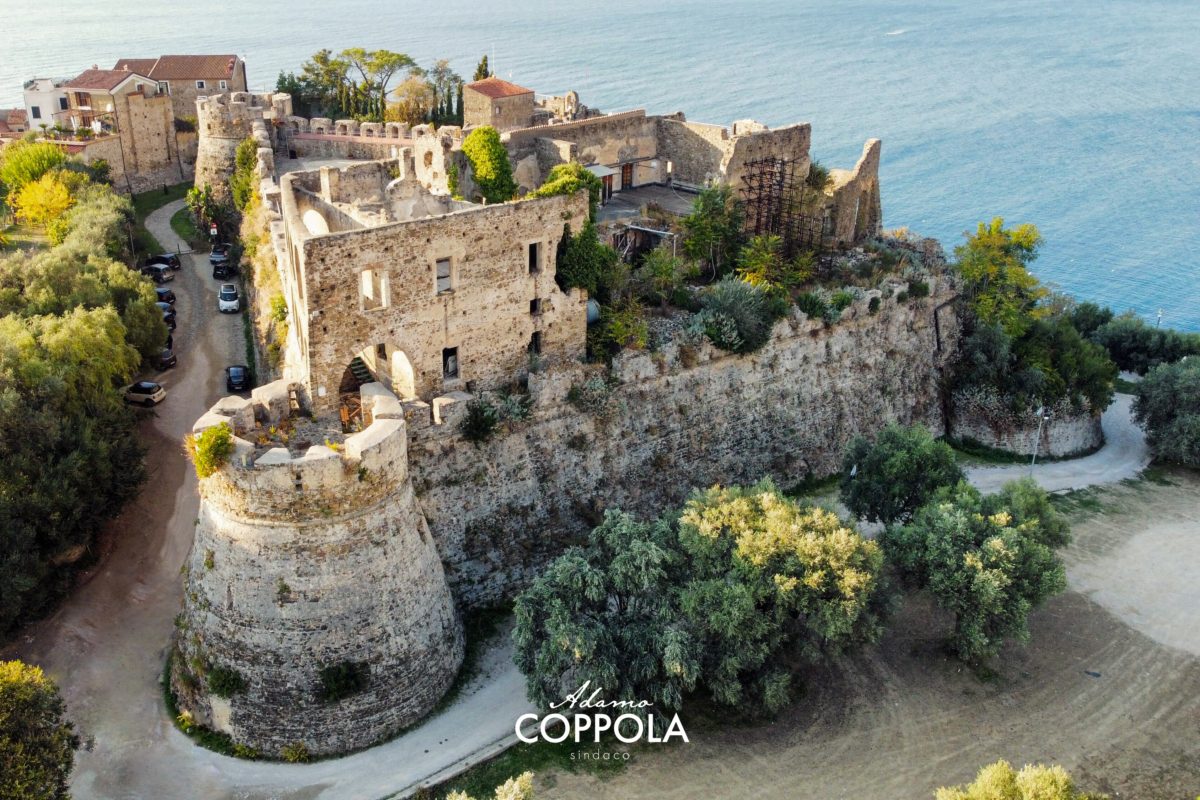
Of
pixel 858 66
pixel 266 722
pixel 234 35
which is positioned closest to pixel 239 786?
pixel 266 722

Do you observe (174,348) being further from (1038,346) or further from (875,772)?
(1038,346)

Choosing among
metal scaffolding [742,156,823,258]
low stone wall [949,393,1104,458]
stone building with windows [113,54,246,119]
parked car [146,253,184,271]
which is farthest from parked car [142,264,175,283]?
low stone wall [949,393,1104,458]

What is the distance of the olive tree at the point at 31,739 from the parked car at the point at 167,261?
1065 inches

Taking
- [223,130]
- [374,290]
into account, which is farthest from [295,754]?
[223,130]

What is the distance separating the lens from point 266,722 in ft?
77.0

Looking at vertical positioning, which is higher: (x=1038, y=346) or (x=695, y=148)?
(x=695, y=148)

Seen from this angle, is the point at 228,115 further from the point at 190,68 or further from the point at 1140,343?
the point at 1140,343

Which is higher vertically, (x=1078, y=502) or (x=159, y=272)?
(x=159, y=272)

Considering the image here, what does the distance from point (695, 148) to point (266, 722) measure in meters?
27.6

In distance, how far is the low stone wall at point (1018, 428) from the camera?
38969 millimetres

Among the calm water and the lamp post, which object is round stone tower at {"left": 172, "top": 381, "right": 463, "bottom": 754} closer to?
the lamp post

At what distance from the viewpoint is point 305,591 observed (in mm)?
22875

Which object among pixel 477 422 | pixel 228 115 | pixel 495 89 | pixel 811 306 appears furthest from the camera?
pixel 228 115

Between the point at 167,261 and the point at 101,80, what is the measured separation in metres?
19.4
